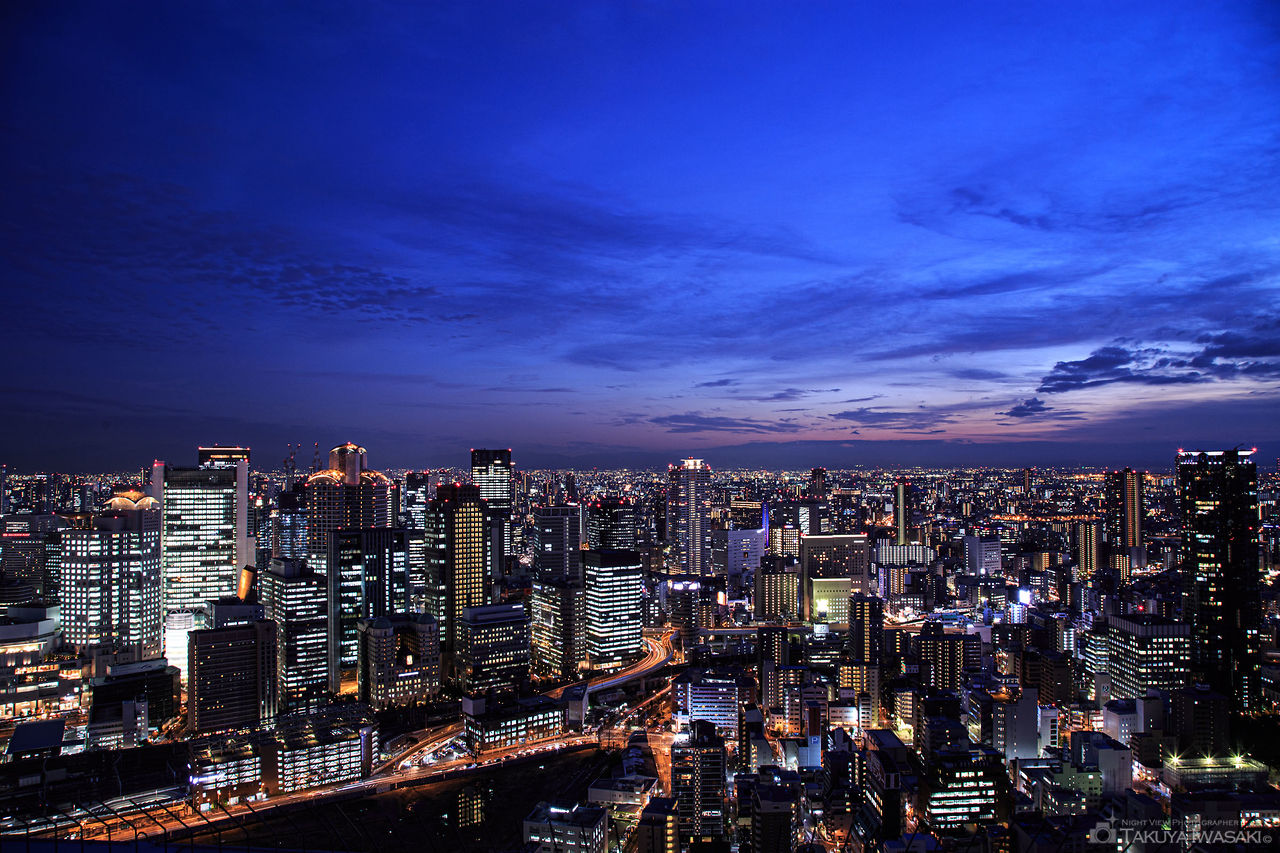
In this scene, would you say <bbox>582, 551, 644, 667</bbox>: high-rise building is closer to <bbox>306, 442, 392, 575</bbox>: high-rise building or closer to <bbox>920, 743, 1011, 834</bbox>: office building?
<bbox>306, 442, 392, 575</bbox>: high-rise building

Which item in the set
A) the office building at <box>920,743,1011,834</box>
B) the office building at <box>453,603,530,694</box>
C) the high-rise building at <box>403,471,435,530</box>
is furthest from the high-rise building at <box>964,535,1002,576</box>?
the office building at <box>920,743,1011,834</box>

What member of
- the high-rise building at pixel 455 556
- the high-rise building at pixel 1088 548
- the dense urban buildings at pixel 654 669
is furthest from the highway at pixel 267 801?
the high-rise building at pixel 1088 548

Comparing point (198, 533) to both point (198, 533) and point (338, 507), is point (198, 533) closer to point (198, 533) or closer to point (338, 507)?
point (198, 533)

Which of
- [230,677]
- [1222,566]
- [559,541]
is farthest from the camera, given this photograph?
[559,541]

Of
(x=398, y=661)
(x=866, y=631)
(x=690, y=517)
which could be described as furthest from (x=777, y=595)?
(x=398, y=661)

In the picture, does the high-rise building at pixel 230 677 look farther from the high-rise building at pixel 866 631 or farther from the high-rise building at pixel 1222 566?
the high-rise building at pixel 1222 566

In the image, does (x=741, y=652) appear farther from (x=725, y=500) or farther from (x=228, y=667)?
(x=725, y=500)
